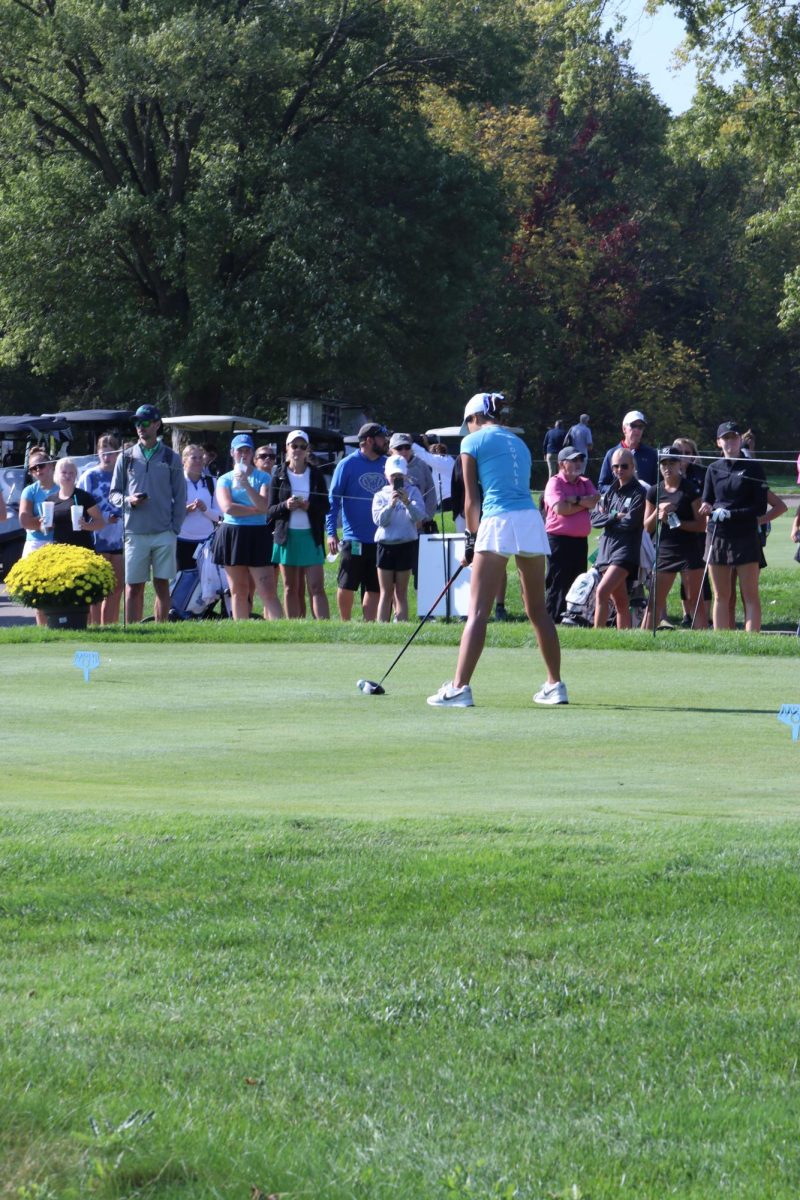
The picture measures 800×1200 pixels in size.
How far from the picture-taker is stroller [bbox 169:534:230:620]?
19391 millimetres

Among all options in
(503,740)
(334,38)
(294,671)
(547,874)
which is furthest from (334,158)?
(547,874)

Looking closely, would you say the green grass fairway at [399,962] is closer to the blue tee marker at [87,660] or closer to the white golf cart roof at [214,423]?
the blue tee marker at [87,660]

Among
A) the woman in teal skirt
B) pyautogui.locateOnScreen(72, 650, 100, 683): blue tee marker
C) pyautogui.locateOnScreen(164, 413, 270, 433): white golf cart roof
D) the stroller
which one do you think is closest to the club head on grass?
pyautogui.locateOnScreen(72, 650, 100, 683): blue tee marker

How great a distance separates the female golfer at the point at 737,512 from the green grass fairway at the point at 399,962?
276 inches

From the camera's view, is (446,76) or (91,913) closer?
(91,913)

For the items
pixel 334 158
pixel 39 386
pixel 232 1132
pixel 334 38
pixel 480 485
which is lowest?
pixel 232 1132

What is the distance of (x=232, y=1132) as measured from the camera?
3.49 m

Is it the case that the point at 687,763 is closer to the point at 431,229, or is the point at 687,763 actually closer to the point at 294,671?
the point at 294,671

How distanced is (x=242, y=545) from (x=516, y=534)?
704 cm

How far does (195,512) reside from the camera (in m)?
19.5

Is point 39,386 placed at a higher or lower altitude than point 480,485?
higher

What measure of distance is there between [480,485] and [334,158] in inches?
1520

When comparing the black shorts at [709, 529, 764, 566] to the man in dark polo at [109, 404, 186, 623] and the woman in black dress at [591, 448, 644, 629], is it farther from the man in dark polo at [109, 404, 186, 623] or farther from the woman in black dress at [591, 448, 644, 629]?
the man in dark polo at [109, 404, 186, 623]

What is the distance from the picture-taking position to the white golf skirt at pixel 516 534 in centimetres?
999
